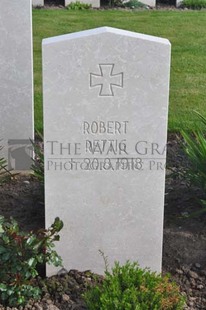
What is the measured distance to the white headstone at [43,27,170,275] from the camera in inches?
156

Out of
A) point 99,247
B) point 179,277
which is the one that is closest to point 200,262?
point 179,277

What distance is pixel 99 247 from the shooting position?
4.36 metres

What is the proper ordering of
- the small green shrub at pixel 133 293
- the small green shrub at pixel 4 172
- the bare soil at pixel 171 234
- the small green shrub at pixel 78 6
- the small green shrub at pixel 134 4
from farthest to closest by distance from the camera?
the small green shrub at pixel 134 4
the small green shrub at pixel 78 6
the small green shrub at pixel 4 172
the bare soil at pixel 171 234
the small green shrub at pixel 133 293

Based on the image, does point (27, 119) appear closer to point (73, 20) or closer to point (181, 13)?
point (73, 20)

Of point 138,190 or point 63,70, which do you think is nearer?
point 63,70

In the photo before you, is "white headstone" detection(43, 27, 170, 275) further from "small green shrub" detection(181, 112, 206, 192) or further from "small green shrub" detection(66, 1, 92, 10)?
"small green shrub" detection(66, 1, 92, 10)

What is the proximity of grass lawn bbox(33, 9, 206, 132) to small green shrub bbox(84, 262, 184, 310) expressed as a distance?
283 centimetres

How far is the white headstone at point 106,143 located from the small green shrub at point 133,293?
326 millimetres

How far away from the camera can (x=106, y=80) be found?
13.1 feet

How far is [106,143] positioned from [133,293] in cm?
87

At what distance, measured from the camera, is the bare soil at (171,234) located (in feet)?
13.8

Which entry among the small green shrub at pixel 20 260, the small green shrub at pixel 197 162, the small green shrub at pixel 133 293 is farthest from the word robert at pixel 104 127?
the small green shrub at pixel 197 162

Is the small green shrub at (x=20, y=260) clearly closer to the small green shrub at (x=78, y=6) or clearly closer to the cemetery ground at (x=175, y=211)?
the cemetery ground at (x=175, y=211)

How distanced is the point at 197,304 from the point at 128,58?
1.47m
